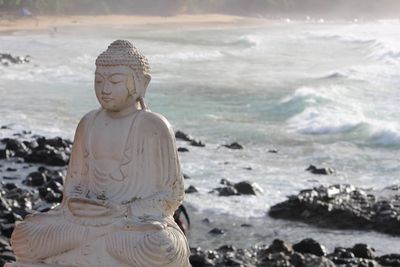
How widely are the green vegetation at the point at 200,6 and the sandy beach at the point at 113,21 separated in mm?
1203

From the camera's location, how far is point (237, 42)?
187 ft

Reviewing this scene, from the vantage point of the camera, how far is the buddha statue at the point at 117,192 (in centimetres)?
618

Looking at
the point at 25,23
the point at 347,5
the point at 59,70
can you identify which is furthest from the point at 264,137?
the point at 347,5

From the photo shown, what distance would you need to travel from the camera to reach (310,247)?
13.6 m

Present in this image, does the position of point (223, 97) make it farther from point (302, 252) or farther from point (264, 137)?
point (302, 252)

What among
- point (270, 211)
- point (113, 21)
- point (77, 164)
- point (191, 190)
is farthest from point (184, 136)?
point (113, 21)

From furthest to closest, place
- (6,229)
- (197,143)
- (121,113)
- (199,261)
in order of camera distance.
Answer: (197,143), (6,229), (199,261), (121,113)

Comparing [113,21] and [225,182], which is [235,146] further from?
[113,21]

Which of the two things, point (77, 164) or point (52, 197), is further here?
point (52, 197)

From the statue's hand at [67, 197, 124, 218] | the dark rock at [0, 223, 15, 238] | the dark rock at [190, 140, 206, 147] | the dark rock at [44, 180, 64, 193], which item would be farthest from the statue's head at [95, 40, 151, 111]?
the dark rock at [190, 140, 206, 147]

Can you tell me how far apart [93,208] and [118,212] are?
17cm

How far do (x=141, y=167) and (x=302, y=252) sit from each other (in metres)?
7.44

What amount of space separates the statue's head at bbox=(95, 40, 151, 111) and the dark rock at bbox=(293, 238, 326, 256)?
740cm

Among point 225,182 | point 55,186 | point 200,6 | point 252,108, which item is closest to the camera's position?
point 55,186
